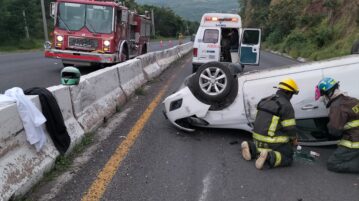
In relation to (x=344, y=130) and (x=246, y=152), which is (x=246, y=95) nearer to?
(x=246, y=152)

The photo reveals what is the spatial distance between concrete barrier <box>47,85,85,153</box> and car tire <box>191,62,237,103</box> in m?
1.82

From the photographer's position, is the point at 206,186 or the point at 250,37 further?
the point at 250,37

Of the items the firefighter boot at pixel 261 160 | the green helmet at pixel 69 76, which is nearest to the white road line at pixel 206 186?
the firefighter boot at pixel 261 160

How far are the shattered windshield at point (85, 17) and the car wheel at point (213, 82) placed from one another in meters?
8.65

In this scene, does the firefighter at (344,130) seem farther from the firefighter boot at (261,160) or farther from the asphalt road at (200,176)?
the firefighter boot at (261,160)

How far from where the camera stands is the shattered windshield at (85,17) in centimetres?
1456

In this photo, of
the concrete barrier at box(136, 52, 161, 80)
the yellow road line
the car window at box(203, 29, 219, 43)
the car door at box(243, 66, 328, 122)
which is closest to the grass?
the yellow road line

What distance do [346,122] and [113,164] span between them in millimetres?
2760

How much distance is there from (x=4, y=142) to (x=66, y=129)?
1.25 m

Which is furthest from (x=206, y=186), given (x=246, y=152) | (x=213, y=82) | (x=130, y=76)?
(x=130, y=76)

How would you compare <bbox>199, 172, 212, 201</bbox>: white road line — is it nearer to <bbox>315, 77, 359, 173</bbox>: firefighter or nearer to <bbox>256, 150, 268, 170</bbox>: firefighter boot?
<bbox>256, 150, 268, 170</bbox>: firefighter boot

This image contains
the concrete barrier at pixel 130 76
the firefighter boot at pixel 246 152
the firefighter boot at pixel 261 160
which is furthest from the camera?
the concrete barrier at pixel 130 76

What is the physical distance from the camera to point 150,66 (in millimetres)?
13609

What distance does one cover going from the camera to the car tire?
20.0 feet
